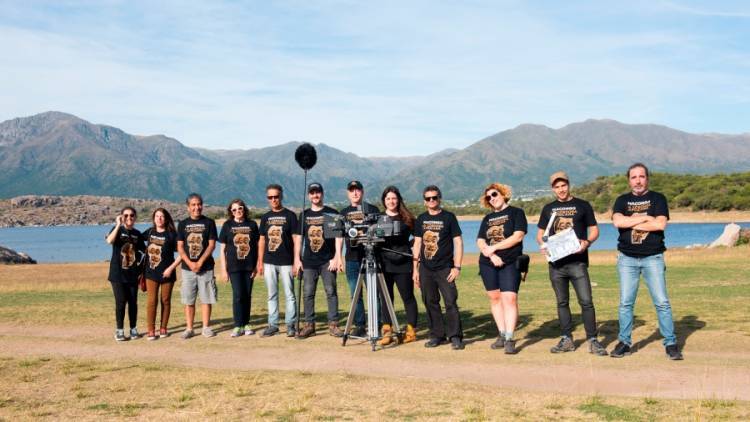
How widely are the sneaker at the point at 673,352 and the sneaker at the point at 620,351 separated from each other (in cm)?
52

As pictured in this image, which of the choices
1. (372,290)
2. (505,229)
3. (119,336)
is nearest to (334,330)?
(372,290)

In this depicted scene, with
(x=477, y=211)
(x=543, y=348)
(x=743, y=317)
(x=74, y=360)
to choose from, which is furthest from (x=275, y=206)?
(x=477, y=211)

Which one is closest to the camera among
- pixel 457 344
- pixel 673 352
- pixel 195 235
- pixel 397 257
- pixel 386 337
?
pixel 673 352

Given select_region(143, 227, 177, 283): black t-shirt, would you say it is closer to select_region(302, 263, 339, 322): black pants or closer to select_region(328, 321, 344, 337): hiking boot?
select_region(302, 263, 339, 322): black pants

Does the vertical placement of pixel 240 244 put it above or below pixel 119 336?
above

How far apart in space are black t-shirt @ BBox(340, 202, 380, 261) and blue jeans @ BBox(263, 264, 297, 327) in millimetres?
1123

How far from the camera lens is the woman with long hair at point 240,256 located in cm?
1088

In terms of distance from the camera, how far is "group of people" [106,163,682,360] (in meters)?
8.55

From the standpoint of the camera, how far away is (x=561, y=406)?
6.18 metres

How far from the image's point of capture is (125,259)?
10844 mm

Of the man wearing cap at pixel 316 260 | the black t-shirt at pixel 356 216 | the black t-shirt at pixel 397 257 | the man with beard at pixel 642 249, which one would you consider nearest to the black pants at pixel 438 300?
the black t-shirt at pixel 397 257

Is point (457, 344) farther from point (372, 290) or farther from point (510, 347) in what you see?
point (372, 290)

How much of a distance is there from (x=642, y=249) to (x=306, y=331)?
531cm

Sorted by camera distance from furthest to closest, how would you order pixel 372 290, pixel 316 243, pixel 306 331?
pixel 316 243 → pixel 306 331 → pixel 372 290
